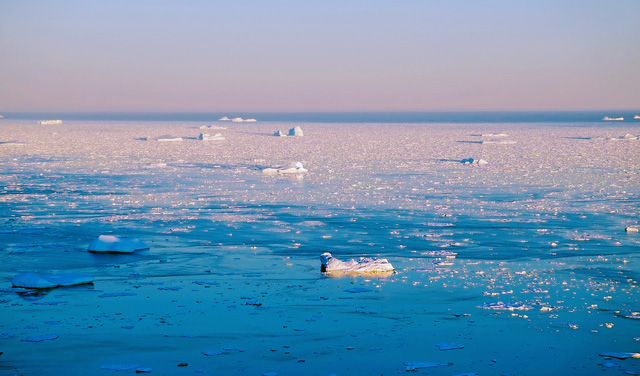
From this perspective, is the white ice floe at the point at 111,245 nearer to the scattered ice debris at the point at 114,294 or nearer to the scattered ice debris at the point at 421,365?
the scattered ice debris at the point at 114,294

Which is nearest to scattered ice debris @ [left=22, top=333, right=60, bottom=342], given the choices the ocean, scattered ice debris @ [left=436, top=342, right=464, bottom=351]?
the ocean

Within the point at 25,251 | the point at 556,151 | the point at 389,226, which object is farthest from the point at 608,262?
the point at 556,151

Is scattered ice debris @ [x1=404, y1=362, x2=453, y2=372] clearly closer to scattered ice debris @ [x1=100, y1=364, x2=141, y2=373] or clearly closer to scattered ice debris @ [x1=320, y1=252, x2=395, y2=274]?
scattered ice debris @ [x1=100, y1=364, x2=141, y2=373]

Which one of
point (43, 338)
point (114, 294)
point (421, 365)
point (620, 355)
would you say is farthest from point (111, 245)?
point (620, 355)

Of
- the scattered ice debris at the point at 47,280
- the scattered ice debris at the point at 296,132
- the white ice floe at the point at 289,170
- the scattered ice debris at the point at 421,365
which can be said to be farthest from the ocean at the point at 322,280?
the scattered ice debris at the point at 296,132

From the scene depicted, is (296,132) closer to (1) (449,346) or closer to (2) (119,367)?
(1) (449,346)
